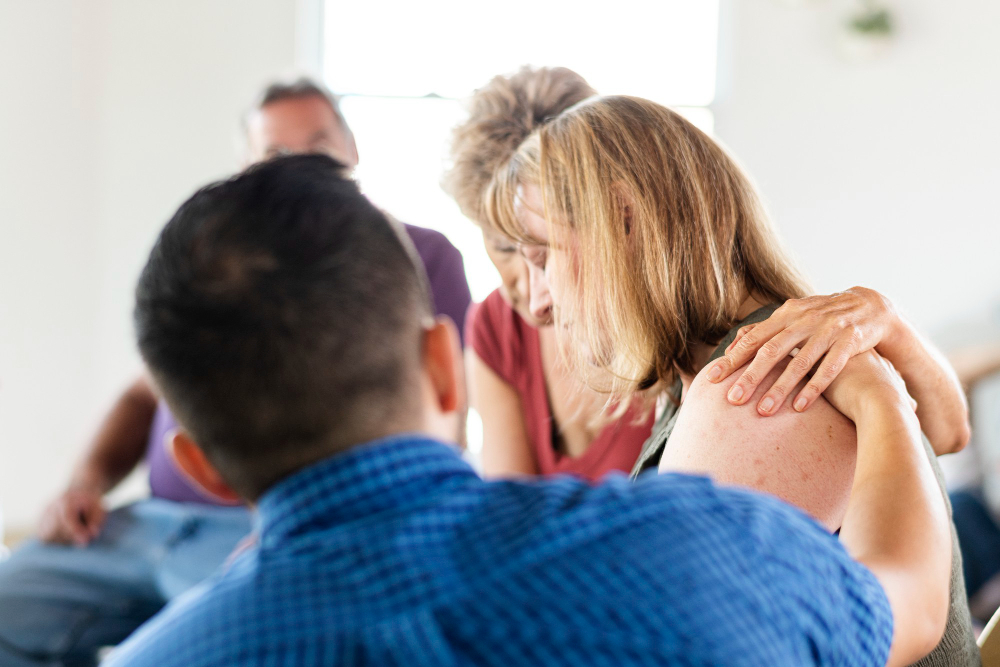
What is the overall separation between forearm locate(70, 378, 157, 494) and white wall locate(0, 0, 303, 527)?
120cm

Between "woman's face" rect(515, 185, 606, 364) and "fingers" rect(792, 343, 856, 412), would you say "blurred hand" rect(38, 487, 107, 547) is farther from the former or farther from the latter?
"fingers" rect(792, 343, 856, 412)

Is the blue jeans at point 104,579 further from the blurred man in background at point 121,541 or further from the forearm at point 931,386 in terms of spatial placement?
the forearm at point 931,386

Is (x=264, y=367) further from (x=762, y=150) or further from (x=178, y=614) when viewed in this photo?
(x=762, y=150)

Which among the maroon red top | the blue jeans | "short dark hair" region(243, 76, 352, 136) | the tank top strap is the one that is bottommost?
the blue jeans

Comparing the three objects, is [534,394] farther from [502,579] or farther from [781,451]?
[502,579]

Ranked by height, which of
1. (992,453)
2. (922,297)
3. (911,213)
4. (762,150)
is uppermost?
(762,150)

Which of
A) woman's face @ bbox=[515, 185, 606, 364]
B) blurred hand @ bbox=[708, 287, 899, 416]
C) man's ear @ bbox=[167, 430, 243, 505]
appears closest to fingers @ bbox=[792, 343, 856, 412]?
blurred hand @ bbox=[708, 287, 899, 416]

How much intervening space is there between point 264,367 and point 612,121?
0.70 metres

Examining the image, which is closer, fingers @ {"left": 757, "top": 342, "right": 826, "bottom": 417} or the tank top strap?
fingers @ {"left": 757, "top": 342, "right": 826, "bottom": 417}

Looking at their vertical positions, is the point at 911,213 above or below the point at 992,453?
above

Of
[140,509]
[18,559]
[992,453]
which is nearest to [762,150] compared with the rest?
[992,453]

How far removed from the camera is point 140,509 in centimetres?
208

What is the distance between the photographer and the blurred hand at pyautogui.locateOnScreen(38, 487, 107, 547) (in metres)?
2.03

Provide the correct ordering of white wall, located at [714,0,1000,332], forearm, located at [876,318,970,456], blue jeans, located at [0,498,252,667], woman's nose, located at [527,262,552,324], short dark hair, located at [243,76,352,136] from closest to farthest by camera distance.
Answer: forearm, located at [876,318,970,456]
woman's nose, located at [527,262,552,324]
blue jeans, located at [0,498,252,667]
short dark hair, located at [243,76,352,136]
white wall, located at [714,0,1000,332]
